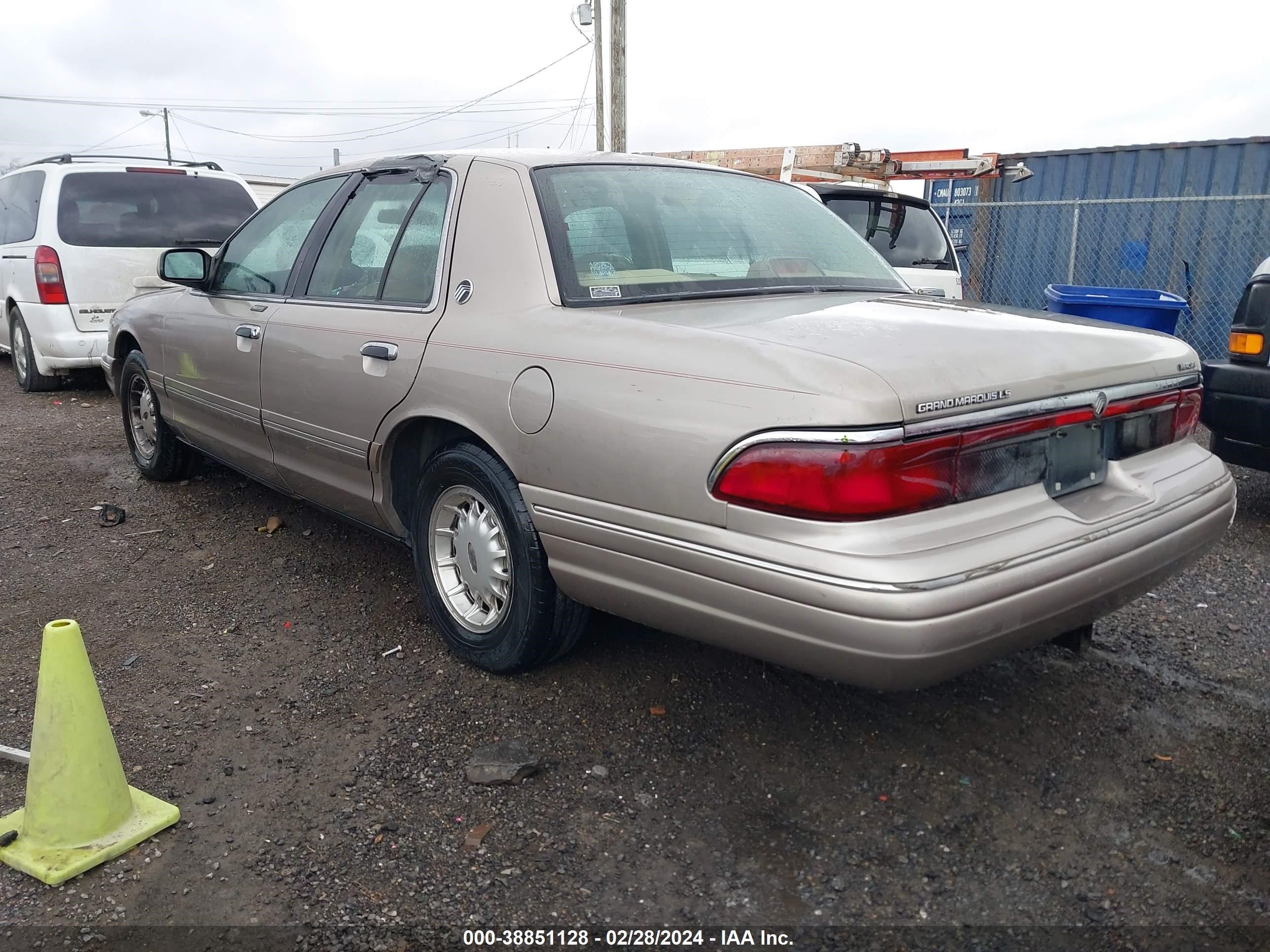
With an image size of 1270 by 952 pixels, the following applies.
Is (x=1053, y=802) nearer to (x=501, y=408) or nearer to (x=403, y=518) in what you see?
(x=501, y=408)

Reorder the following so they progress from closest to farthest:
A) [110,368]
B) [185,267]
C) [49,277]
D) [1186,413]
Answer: [1186,413]
[185,267]
[110,368]
[49,277]

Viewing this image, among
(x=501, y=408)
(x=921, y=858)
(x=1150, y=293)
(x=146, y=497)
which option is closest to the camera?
(x=921, y=858)

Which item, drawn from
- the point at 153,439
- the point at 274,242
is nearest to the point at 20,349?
the point at 153,439

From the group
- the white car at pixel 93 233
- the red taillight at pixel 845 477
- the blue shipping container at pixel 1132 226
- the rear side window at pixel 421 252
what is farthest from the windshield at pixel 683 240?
the blue shipping container at pixel 1132 226

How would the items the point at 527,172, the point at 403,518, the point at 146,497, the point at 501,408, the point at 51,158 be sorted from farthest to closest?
the point at 51,158 < the point at 146,497 < the point at 403,518 < the point at 527,172 < the point at 501,408

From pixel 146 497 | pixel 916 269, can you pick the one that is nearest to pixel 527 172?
pixel 146 497

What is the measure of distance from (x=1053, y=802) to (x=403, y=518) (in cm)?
224

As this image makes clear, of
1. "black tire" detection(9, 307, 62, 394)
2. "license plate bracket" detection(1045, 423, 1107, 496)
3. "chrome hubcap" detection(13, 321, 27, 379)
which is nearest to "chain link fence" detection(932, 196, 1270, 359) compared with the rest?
"license plate bracket" detection(1045, 423, 1107, 496)

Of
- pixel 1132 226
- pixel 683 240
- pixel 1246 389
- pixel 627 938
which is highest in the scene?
pixel 683 240

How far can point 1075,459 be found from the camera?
8.74 feet

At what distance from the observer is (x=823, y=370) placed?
7.41 feet

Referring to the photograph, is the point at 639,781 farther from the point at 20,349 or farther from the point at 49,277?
the point at 20,349

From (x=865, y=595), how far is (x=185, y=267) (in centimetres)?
364

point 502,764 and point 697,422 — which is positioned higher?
point 697,422
